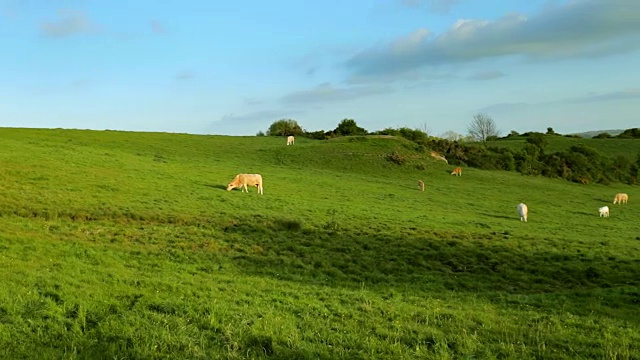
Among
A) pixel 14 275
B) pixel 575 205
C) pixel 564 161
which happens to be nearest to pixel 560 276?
pixel 14 275

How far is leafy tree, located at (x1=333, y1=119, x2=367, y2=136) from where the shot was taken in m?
80.8

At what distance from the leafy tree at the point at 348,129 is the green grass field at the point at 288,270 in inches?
1643

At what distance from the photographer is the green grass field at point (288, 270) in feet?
27.1

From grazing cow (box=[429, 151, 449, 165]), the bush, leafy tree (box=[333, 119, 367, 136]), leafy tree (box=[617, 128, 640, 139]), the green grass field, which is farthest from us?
leafy tree (box=[617, 128, 640, 139])

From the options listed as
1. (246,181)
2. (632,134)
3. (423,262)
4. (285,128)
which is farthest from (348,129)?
(632,134)

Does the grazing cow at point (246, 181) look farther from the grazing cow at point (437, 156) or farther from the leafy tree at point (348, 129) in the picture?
the leafy tree at point (348, 129)

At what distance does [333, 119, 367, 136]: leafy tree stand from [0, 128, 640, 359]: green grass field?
137 ft

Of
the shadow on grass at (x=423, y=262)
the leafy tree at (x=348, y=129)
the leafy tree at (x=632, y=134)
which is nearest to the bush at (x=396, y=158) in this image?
the leafy tree at (x=348, y=129)

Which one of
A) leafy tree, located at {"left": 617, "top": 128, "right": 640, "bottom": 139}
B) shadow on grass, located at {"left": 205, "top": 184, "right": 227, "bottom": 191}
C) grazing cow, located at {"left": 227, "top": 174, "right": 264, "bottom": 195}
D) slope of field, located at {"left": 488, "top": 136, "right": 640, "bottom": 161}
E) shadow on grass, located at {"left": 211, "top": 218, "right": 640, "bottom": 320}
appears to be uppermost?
leafy tree, located at {"left": 617, "top": 128, "right": 640, "bottom": 139}

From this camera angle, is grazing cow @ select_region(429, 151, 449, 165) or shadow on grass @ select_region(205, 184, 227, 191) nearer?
shadow on grass @ select_region(205, 184, 227, 191)

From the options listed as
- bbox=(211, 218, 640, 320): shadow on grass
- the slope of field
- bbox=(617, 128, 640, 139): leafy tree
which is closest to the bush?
bbox=(211, 218, 640, 320): shadow on grass

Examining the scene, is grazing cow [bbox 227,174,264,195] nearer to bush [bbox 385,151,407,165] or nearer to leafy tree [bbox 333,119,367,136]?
bush [bbox 385,151,407,165]

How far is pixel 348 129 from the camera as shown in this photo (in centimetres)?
8162

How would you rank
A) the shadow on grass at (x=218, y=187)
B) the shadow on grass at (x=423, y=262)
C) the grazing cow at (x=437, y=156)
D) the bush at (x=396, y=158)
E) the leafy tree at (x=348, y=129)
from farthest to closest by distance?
the leafy tree at (x=348, y=129) < the grazing cow at (x=437, y=156) < the bush at (x=396, y=158) < the shadow on grass at (x=218, y=187) < the shadow on grass at (x=423, y=262)
